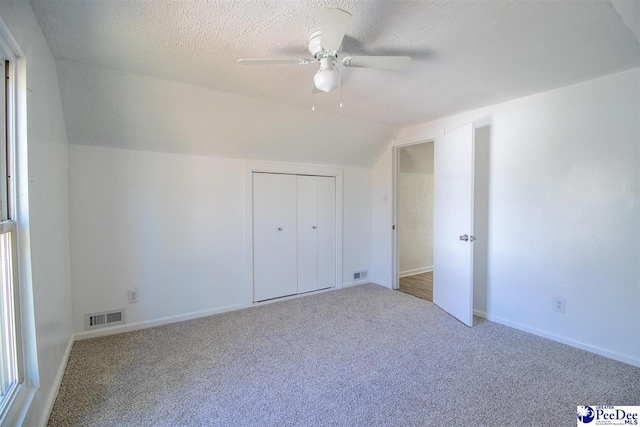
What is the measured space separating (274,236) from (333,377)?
1903 millimetres

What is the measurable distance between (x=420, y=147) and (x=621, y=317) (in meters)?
3.14

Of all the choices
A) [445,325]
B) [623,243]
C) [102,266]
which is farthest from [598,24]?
[102,266]

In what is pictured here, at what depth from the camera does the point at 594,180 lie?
235 cm

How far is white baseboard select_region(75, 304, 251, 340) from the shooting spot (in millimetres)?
2592

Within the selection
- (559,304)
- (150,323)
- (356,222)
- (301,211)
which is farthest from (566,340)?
(150,323)

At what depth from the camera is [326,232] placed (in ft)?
13.1

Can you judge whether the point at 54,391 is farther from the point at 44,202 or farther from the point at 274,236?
the point at 274,236

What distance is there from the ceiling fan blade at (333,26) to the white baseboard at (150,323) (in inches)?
111

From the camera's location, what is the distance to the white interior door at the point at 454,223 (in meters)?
2.82

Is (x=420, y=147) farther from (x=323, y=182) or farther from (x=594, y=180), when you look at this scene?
(x=594, y=180)

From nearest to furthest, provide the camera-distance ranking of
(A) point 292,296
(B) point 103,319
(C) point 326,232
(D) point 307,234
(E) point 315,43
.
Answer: (E) point 315,43, (B) point 103,319, (A) point 292,296, (D) point 307,234, (C) point 326,232

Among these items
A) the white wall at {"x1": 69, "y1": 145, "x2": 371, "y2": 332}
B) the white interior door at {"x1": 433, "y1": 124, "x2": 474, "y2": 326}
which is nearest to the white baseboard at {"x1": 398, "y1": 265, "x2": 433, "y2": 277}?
the white interior door at {"x1": 433, "y1": 124, "x2": 474, "y2": 326}

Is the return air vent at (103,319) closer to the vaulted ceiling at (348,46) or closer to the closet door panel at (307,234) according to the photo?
the vaulted ceiling at (348,46)

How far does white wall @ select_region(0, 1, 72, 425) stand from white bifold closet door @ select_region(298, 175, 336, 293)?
2.34 m
